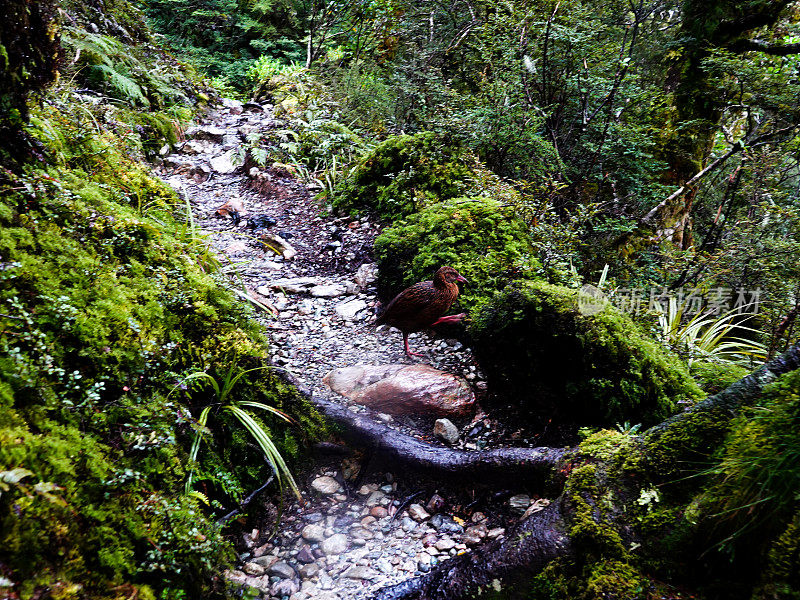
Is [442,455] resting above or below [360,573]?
above

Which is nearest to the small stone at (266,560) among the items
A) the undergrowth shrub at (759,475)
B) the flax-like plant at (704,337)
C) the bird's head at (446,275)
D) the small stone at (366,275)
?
the undergrowth shrub at (759,475)

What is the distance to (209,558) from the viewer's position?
1.82 m

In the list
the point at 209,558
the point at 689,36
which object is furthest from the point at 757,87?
the point at 209,558

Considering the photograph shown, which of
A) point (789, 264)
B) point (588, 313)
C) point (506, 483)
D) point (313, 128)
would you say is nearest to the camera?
point (506, 483)

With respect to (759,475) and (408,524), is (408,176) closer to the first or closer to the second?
(408,524)

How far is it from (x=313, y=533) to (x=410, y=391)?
126 cm

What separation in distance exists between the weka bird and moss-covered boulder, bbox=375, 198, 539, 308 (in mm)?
358

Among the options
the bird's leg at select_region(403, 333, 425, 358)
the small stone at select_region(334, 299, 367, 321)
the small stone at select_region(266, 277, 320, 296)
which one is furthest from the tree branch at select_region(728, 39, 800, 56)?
the small stone at select_region(266, 277, 320, 296)

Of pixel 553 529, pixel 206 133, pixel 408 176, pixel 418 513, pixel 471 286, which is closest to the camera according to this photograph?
pixel 553 529

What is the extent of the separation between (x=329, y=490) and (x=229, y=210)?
202 inches

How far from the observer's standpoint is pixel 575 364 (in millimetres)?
2947

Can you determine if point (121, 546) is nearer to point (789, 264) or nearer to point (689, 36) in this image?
point (789, 264)

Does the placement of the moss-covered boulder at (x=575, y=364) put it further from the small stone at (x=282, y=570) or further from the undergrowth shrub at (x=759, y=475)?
the small stone at (x=282, y=570)

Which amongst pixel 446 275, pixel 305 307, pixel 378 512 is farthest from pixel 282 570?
pixel 305 307
